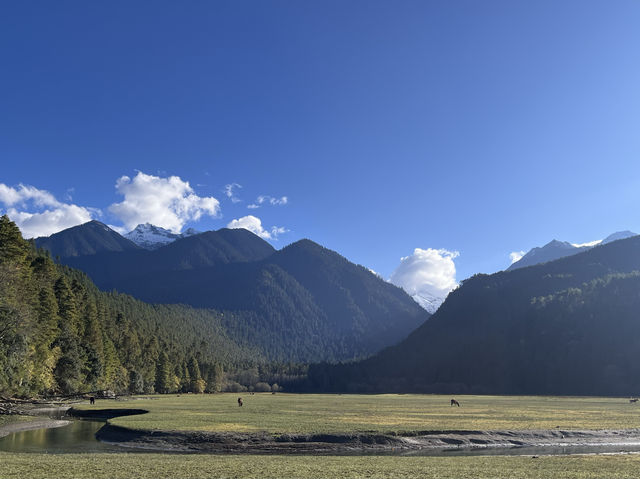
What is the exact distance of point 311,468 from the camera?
90.9 ft

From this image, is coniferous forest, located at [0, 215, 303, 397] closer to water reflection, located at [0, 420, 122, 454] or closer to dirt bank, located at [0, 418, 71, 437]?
dirt bank, located at [0, 418, 71, 437]

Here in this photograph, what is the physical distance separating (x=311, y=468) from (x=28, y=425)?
161 ft

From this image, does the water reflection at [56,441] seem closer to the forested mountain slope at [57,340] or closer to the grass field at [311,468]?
the forested mountain slope at [57,340]

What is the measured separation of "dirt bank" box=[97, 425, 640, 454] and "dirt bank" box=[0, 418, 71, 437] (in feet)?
38.3

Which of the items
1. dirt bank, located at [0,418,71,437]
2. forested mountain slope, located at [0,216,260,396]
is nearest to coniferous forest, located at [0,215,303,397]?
forested mountain slope, located at [0,216,260,396]

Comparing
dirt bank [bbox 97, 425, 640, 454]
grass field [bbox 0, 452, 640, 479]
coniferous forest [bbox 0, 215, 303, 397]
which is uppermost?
coniferous forest [bbox 0, 215, 303, 397]

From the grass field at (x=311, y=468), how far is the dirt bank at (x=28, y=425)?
94.4ft

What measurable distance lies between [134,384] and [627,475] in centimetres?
13252

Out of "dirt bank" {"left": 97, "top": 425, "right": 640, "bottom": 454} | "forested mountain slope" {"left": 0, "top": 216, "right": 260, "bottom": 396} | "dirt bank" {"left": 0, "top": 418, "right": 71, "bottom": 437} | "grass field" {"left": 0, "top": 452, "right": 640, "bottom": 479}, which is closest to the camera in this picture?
"grass field" {"left": 0, "top": 452, "right": 640, "bottom": 479}

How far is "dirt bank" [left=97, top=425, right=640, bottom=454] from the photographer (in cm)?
4175

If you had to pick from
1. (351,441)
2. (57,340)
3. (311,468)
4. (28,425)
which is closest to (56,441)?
(28,425)

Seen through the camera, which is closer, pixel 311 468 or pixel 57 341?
pixel 311 468

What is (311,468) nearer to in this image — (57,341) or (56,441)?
(56,441)

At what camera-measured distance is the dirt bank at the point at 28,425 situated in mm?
51103
